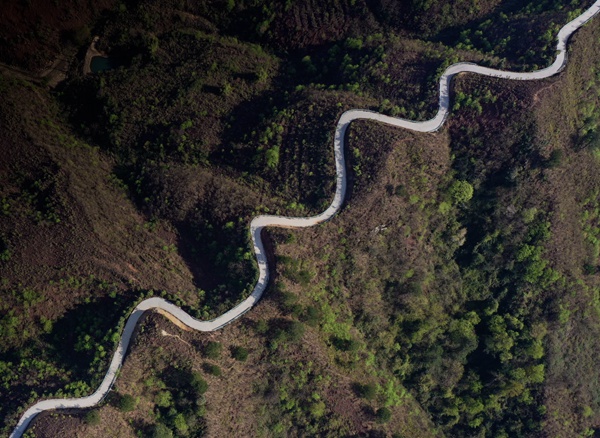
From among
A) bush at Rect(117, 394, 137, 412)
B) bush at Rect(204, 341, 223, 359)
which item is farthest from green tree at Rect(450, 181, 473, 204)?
bush at Rect(117, 394, 137, 412)

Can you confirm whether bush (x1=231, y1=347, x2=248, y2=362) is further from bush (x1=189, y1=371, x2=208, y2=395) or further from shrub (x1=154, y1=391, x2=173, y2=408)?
shrub (x1=154, y1=391, x2=173, y2=408)

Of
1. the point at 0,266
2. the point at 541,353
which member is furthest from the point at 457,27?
the point at 0,266

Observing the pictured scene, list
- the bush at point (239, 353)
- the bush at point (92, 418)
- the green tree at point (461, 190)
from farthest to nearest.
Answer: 1. the green tree at point (461, 190)
2. the bush at point (239, 353)
3. the bush at point (92, 418)

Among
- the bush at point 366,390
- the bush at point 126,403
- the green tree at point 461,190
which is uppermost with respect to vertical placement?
the green tree at point 461,190

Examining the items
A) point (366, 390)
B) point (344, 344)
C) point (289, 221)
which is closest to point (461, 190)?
point (289, 221)

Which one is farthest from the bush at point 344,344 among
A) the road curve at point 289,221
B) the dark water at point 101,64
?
the dark water at point 101,64

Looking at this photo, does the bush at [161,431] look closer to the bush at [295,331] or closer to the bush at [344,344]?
the bush at [295,331]

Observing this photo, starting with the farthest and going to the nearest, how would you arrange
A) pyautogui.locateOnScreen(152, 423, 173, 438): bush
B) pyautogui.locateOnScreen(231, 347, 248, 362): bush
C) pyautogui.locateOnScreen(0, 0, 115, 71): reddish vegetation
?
pyautogui.locateOnScreen(0, 0, 115, 71): reddish vegetation
pyautogui.locateOnScreen(231, 347, 248, 362): bush
pyautogui.locateOnScreen(152, 423, 173, 438): bush
